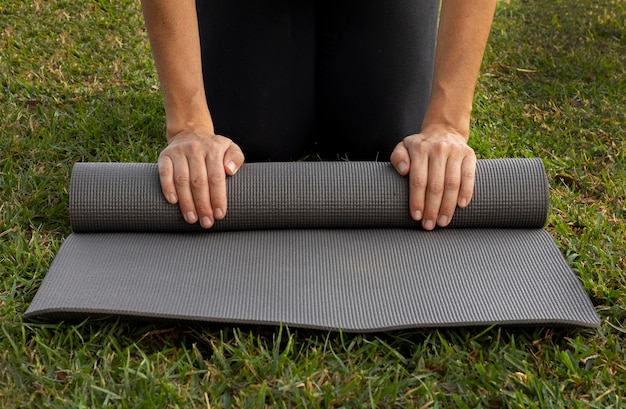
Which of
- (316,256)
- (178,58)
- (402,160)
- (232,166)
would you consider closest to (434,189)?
(402,160)

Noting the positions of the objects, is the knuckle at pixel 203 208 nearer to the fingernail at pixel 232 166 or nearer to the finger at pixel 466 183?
the fingernail at pixel 232 166

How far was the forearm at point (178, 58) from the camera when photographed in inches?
68.8

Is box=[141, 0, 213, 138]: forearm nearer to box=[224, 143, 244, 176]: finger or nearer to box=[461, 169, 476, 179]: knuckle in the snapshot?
box=[224, 143, 244, 176]: finger

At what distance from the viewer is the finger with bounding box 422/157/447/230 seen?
163cm

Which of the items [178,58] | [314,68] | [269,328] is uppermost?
[178,58]

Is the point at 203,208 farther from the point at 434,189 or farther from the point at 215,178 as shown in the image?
the point at 434,189

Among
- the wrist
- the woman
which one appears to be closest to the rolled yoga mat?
the wrist

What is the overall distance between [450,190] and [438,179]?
4cm

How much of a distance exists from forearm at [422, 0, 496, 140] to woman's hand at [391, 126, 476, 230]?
0.14m

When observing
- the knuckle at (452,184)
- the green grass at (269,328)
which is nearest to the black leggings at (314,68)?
the green grass at (269,328)

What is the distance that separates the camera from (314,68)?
89.4 inches

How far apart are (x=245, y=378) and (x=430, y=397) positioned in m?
0.33

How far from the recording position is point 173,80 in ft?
5.90

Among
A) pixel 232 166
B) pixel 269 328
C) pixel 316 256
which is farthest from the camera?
pixel 232 166
